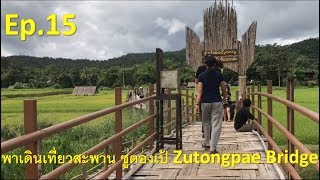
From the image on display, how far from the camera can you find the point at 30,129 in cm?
286

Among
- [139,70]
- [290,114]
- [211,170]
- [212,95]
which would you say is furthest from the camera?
[139,70]

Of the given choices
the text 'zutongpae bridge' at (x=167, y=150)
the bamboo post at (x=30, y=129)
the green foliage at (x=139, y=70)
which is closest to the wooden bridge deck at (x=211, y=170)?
the text 'zutongpae bridge' at (x=167, y=150)

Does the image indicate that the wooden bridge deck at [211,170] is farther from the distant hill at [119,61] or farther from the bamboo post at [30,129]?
the distant hill at [119,61]

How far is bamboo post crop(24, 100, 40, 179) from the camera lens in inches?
110

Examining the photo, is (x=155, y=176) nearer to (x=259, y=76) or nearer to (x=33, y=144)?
(x=33, y=144)

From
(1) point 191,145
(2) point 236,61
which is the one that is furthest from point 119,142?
(2) point 236,61

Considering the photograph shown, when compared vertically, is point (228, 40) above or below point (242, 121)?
above

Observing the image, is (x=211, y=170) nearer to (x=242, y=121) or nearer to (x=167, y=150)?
(x=167, y=150)

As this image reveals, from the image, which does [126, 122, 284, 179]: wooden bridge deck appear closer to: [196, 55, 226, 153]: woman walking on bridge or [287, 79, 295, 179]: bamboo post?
[287, 79, 295, 179]: bamboo post

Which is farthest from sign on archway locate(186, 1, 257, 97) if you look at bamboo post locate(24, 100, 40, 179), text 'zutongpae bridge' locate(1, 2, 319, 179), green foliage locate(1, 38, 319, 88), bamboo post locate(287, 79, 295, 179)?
green foliage locate(1, 38, 319, 88)

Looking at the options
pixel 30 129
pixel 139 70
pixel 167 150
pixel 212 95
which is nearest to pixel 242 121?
pixel 167 150

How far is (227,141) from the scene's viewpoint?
302 inches

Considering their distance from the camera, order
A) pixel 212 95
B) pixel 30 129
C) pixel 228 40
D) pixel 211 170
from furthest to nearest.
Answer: pixel 228 40, pixel 212 95, pixel 211 170, pixel 30 129

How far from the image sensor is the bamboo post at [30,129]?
279cm
